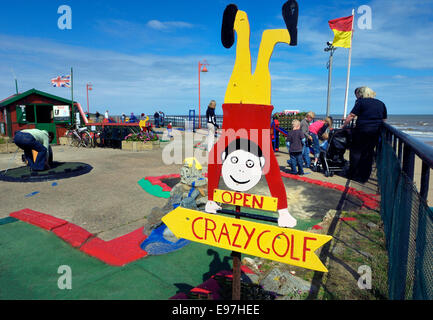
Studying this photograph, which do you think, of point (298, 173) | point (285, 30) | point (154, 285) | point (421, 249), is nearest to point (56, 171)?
point (154, 285)

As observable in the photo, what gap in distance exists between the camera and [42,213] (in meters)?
5.01

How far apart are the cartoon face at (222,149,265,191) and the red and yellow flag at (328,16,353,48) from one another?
16.1 metres

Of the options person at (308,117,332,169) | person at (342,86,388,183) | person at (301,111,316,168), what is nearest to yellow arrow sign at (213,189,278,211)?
person at (342,86,388,183)

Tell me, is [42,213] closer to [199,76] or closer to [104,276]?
[104,276]

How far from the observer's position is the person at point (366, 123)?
→ 19.8 feet

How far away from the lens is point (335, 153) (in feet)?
26.2

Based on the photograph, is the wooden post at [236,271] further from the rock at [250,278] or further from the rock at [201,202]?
the rock at [201,202]

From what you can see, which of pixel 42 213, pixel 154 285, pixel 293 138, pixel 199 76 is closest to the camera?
pixel 154 285

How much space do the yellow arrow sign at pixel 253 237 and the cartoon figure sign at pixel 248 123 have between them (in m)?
0.30

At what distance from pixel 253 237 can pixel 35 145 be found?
7760mm

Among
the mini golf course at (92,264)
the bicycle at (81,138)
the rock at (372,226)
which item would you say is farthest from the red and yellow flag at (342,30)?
the bicycle at (81,138)

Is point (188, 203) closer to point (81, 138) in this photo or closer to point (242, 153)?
point (242, 153)

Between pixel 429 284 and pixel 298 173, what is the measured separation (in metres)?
6.90

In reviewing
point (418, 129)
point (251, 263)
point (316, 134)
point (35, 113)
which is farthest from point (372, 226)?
point (418, 129)
